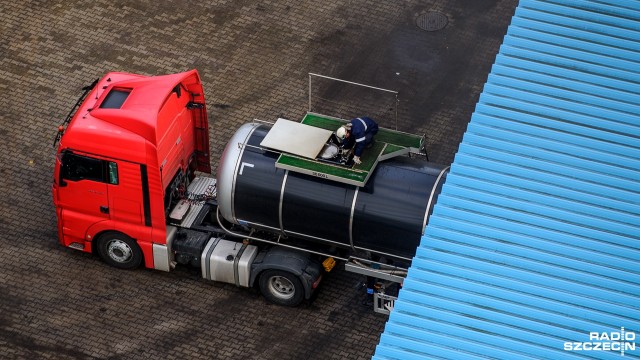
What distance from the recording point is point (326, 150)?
24.4m

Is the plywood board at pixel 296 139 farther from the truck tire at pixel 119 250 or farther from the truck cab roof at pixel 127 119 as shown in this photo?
the truck tire at pixel 119 250

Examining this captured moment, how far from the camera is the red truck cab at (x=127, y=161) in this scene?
973 inches

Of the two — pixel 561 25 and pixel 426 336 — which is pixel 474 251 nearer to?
pixel 426 336

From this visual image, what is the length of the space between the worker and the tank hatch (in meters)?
0.16

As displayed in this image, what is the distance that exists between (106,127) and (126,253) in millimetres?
3085

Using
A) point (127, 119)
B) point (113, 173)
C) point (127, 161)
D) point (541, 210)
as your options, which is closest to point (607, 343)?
point (541, 210)

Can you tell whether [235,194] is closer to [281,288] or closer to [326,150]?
[326,150]

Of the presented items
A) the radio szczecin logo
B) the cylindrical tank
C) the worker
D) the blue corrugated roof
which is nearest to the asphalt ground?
the cylindrical tank

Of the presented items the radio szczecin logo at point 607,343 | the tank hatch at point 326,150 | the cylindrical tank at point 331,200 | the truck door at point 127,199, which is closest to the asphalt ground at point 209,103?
the truck door at point 127,199

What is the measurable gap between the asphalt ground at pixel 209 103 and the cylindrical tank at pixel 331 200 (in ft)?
7.91

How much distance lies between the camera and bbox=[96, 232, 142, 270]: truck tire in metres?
26.2

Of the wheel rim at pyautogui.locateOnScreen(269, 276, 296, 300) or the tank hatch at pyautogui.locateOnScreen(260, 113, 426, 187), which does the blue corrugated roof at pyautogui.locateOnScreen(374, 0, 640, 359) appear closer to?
the tank hatch at pyautogui.locateOnScreen(260, 113, 426, 187)

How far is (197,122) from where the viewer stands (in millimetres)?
26312

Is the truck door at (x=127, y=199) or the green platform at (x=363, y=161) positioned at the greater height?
the green platform at (x=363, y=161)
